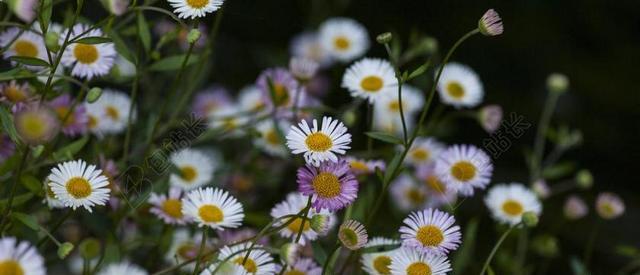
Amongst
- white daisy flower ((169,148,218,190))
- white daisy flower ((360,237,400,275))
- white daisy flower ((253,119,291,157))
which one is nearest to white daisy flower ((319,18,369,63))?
white daisy flower ((253,119,291,157))

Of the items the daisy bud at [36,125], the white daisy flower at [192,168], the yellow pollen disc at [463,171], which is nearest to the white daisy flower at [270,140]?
the white daisy flower at [192,168]

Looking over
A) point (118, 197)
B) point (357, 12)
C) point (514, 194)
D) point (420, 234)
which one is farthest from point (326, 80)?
point (420, 234)

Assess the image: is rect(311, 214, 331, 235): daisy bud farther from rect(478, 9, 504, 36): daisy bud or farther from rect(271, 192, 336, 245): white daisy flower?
rect(478, 9, 504, 36): daisy bud

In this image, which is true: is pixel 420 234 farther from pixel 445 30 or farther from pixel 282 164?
pixel 445 30

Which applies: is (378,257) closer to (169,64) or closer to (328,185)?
(328,185)

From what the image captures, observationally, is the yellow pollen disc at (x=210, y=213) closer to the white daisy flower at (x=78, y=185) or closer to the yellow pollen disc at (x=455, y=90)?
the white daisy flower at (x=78, y=185)

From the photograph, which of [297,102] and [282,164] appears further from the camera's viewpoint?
[282,164]
